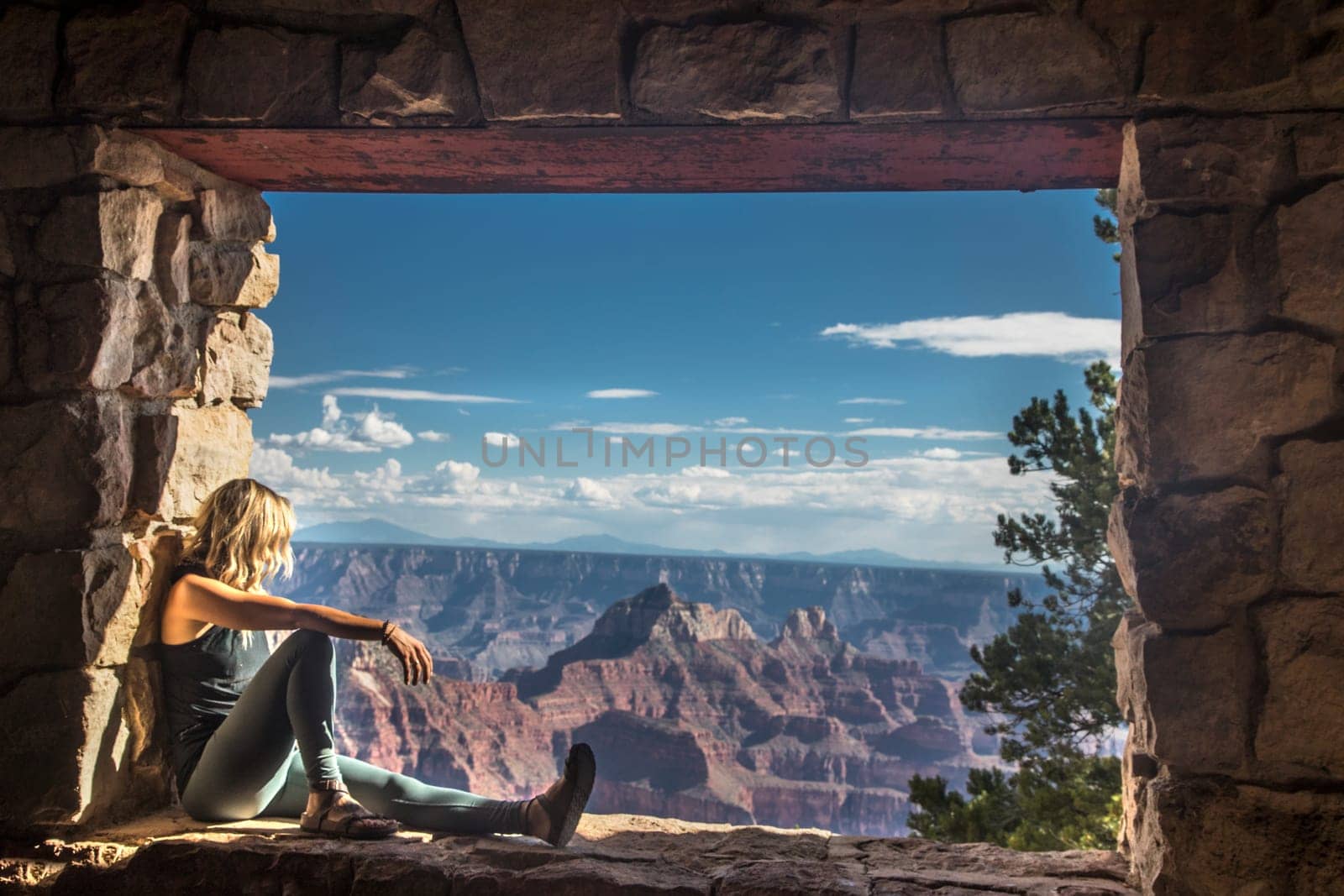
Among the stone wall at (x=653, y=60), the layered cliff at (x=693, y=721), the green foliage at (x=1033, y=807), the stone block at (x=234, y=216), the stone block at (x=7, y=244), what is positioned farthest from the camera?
the layered cliff at (x=693, y=721)

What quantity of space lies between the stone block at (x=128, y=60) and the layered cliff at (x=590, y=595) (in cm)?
4753

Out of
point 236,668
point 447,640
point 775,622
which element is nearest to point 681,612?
point 775,622

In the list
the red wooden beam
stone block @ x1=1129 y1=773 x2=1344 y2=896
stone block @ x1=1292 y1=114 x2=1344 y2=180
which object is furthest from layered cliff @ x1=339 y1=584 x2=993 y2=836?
stone block @ x1=1292 y1=114 x2=1344 y2=180

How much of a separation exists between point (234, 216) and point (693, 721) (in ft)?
149

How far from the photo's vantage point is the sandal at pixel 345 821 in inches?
90.0

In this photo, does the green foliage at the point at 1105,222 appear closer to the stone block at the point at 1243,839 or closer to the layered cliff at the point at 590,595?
the stone block at the point at 1243,839

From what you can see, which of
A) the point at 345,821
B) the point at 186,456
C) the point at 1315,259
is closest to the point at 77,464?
the point at 186,456

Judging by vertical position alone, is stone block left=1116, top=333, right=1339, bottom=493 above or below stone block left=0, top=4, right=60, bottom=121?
below

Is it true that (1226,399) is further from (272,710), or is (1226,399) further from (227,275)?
(227,275)

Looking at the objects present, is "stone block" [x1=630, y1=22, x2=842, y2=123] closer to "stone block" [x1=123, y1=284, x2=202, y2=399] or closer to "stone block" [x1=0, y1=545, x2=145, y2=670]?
"stone block" [x1=123, y1=284, x2=202, y2=399]

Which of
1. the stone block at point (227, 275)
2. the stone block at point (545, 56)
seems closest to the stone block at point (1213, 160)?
the stone block at point (545, 56)

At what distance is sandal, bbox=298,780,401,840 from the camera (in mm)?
2285

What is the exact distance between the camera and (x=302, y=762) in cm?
246

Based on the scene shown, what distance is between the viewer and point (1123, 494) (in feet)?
6.91
